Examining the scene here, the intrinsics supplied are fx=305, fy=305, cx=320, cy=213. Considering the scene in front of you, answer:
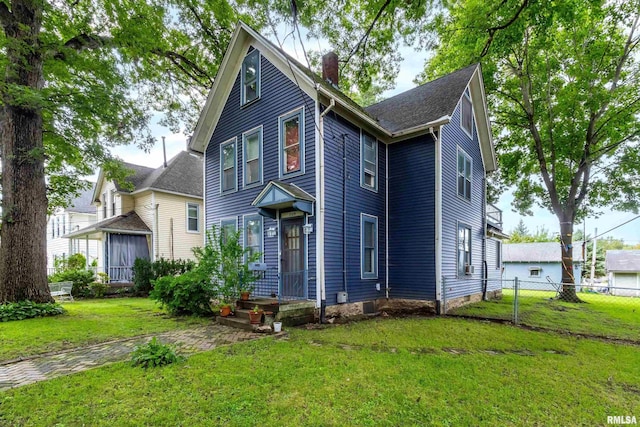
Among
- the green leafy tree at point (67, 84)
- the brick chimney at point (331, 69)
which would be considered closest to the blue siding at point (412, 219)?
the brick chimney at point (331, 69)

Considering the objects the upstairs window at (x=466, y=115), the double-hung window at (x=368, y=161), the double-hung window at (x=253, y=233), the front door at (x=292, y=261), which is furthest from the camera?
the upstairs window at (x=466, y=115)

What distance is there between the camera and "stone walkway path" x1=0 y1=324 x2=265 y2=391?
4223mm

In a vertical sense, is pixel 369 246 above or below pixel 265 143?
below

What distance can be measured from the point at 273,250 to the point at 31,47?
8460mm

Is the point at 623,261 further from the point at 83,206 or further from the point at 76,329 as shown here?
the point at 83,206

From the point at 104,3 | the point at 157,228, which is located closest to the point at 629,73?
the point at 104,3

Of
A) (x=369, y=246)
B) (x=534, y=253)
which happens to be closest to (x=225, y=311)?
(x=369, y=246)

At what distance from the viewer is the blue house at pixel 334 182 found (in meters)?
8.24

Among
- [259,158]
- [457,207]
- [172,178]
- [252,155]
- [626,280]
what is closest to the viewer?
[259,158]

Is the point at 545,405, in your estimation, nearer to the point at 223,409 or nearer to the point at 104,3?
the point at 223,409

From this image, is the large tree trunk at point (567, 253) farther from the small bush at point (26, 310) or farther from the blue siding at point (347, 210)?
the small bush at point (26, 310)

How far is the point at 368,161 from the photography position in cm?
971

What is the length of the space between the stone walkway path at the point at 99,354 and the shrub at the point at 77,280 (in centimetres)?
1005

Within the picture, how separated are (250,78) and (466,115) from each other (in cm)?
824
